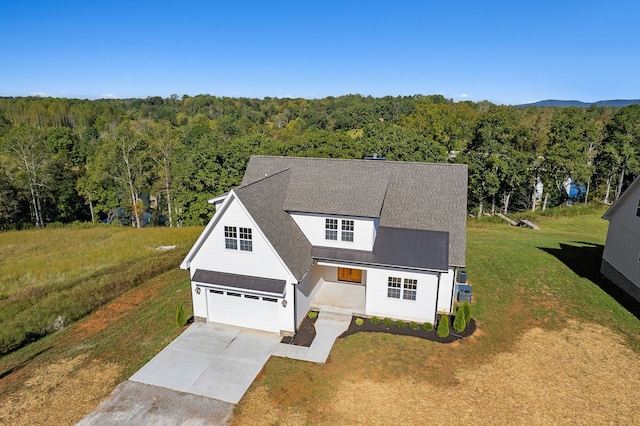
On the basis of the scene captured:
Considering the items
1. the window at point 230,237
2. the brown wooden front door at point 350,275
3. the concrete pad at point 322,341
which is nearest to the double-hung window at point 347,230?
the brown wooden front door at point 350,275

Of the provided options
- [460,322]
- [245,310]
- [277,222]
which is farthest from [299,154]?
[460,322]

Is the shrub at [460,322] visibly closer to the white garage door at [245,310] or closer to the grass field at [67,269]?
the white garage door at [245,310]

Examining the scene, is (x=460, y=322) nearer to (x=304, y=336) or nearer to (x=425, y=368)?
(x=425, y=368)

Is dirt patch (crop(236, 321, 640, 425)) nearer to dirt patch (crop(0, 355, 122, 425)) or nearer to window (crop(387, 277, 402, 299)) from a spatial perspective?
window (crop(387, 277, 402, 299))

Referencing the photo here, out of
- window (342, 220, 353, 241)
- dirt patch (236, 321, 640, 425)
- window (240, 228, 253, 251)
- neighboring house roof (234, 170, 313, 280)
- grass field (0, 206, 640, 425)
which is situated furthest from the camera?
window (342, 220, 353, 241)

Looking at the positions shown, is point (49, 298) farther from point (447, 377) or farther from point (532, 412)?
point (532, 412)

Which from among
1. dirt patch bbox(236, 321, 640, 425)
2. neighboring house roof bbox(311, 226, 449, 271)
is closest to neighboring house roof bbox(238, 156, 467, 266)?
neighboring house roof bbox(311, 226, 449, 271)
